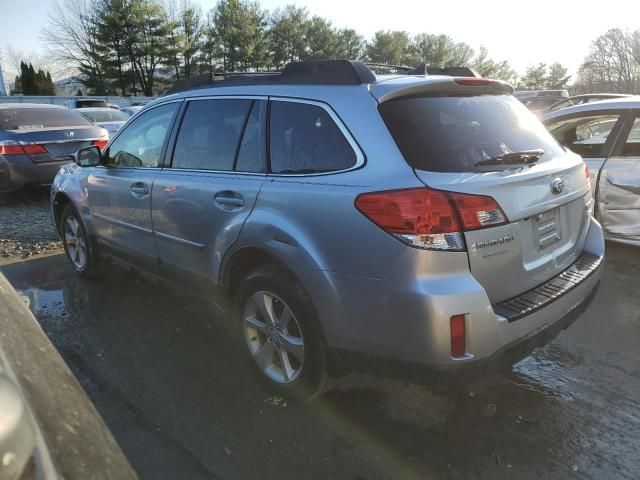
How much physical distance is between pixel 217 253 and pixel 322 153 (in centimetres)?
95

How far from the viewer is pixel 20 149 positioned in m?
7.65

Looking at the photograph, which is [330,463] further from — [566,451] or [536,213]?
[536,213]

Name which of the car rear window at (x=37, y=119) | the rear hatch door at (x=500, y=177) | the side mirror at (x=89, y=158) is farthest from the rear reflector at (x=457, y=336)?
the car rear window at (x=37, y=119)

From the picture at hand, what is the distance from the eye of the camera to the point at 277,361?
9.64ft

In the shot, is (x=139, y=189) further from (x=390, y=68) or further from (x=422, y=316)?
(x=422, y=316)

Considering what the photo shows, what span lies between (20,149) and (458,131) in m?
7.41

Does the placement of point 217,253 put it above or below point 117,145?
below

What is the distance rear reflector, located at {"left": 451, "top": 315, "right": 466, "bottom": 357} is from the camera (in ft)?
6.88

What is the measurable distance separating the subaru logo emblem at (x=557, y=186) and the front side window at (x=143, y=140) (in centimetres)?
257

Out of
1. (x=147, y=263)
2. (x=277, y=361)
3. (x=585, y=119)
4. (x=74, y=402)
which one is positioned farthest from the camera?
(x=585, y=119)

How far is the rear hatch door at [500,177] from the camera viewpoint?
2.22m

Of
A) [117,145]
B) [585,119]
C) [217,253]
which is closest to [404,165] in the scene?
[217,253]

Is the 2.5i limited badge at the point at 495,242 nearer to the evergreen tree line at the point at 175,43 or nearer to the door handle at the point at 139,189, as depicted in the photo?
the door handle at the point at 139,189

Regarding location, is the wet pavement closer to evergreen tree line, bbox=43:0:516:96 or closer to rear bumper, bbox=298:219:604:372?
rear bumper, bbox=298:219:604:372
